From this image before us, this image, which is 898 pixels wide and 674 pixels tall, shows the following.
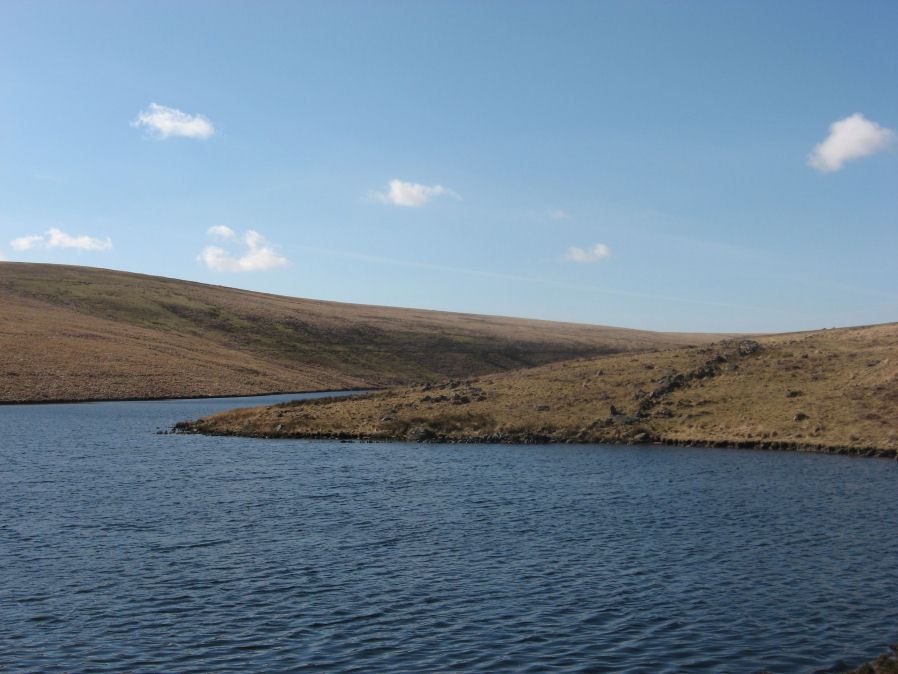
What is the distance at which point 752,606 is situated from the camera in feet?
79.9

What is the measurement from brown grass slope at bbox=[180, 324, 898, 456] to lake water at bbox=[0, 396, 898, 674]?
31.5 feet

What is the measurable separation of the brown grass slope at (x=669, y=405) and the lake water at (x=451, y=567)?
959 cm

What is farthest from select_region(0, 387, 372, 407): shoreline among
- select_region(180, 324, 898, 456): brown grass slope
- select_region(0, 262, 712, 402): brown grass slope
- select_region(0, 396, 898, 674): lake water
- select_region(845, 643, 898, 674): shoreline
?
select_region(845, 643, 898, 674): shoreline

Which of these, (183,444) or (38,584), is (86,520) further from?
(183,444)

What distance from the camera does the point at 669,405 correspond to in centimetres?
7181

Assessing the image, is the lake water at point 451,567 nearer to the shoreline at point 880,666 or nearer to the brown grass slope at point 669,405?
the shoreline at point 880,666

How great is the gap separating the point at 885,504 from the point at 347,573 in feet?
85.0

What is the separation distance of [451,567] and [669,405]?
47001 millimetres

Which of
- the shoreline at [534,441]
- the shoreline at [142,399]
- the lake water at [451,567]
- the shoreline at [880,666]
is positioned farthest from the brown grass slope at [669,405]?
the shoreline at [142,399]

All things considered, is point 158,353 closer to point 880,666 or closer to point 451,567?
point 451,567

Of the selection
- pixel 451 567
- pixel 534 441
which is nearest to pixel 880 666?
pixel 451 567

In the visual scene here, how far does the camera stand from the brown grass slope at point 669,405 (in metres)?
62.2

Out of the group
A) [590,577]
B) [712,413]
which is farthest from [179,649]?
[712,413]

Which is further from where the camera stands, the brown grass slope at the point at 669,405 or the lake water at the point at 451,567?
the brown grass slope at the point at 669,405
